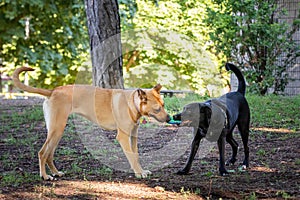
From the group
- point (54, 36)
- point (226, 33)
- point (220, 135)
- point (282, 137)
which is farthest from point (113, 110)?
Answer: point (54, 36)

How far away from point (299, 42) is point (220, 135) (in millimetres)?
9691

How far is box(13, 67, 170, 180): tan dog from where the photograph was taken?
549 cm

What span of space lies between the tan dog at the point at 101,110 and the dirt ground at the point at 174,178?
26cm

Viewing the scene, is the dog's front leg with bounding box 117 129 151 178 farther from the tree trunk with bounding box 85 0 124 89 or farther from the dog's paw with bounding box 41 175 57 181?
the tree trunk with bounding box 85 0 124 89

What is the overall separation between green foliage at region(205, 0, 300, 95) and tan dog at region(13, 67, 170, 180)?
307 inches

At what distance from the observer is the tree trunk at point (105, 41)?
1017cm

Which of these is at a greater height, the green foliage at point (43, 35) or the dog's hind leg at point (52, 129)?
the green foliage at point (43, 35)

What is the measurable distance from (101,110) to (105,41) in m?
4.54

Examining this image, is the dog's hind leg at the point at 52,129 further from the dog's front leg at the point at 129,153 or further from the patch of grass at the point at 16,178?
the dog's front leg at the point at 129,153

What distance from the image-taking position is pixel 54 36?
2066 centimetres

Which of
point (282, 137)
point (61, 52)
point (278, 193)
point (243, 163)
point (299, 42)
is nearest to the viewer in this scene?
point (278, 193)

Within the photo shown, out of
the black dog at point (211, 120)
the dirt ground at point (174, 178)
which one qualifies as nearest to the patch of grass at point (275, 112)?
the dirt ground at point (174, 178)

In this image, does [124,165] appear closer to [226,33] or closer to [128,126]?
[128,126]

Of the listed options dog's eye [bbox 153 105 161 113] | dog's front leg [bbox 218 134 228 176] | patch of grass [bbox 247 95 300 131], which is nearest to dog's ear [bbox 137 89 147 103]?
dog's eye [bbox 153 105 161 113]
